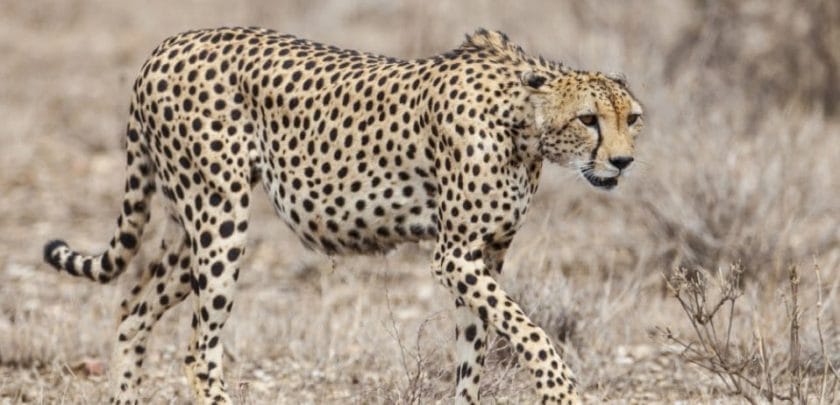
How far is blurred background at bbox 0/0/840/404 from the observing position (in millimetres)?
5391

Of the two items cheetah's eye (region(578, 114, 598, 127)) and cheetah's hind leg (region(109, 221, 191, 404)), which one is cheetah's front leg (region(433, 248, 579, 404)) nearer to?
cheetah's eye (region(578, 114, 598, 127))

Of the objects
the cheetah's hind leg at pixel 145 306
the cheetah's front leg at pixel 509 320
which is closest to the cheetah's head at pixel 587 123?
the cheetah's front leg at pixel 509 320

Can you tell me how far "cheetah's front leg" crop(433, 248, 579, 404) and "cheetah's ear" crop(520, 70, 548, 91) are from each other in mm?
495

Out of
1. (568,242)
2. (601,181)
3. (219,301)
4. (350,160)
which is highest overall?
(601,181)

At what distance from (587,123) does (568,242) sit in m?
3.45

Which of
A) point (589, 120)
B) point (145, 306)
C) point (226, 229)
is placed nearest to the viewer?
point (589, 120)

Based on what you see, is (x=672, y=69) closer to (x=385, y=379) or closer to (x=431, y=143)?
(x=385, y=379)

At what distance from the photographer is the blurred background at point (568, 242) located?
5.39 m

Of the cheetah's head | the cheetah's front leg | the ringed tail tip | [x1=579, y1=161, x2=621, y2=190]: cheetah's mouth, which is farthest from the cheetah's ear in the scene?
the ringed tail tip

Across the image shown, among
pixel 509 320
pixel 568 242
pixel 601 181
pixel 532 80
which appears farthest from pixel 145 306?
pixel 568 242

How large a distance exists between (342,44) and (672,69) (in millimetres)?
4119

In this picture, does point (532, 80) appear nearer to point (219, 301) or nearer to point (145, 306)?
point (219, 301)

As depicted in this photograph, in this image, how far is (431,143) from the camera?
4293 millimetres

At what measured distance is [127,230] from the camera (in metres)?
4.98
